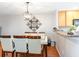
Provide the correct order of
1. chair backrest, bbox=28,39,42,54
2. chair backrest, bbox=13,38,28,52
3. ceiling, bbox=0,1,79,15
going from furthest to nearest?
ceiling, bbox=0,1,79,15, chair backrest, bbox=13,38,28,52, chair backrest, bbox=28,39,42,54

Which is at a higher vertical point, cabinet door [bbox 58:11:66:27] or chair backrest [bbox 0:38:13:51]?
cabinet door [bbox 58:11:66:27]

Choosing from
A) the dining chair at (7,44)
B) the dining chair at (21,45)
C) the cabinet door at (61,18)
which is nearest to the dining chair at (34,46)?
the dining chair at (21,45)

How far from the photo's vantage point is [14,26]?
10.4m

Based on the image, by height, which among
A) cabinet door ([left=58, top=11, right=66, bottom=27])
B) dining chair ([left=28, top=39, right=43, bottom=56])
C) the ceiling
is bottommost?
dining chair ([left=28, top=39, right=43, bottom=56])

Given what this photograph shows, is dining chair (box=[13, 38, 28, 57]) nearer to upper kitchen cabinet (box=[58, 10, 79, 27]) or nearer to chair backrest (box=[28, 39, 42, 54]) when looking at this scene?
chair backrest (box=[28, 39, 42, 54])

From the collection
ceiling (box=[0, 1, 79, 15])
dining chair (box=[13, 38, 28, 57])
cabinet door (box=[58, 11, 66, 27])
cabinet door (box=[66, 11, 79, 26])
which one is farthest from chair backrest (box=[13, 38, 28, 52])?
cabinet door (box=[66, 11, 79, 26])

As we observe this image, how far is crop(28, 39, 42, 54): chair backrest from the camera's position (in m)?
4.52

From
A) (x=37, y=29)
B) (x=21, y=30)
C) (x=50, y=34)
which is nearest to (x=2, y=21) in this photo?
(x=21, y=30)

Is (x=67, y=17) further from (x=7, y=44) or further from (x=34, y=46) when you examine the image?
(x=7, y=44)

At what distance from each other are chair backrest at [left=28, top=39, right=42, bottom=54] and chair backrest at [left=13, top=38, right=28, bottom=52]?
15 cm

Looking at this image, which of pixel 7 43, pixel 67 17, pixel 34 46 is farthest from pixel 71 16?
pixel 7 43

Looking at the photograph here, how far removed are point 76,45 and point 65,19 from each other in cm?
575

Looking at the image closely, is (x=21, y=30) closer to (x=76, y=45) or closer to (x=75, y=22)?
(x=75, y=22)

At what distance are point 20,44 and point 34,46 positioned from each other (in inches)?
17.3
